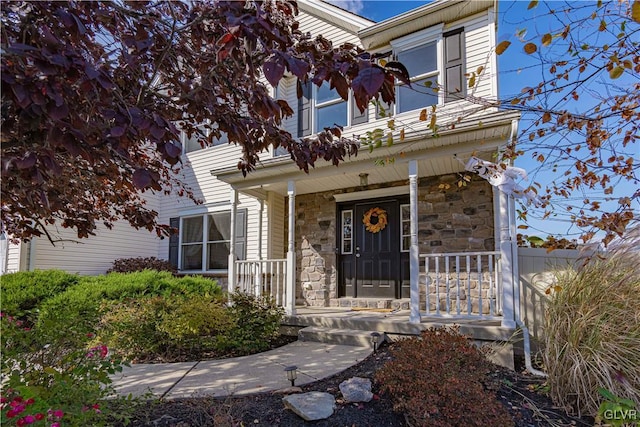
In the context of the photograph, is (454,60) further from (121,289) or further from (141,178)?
(121,289)

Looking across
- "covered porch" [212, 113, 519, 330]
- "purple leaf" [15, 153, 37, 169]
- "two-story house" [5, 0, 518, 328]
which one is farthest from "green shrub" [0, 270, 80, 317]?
"purple leaf" [15, 153, 37, 169]

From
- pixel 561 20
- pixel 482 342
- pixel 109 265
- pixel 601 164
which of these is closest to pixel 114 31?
pixel 561 20

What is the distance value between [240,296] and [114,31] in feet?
13.0

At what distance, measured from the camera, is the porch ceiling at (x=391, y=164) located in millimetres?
4730

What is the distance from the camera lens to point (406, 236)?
6656 mm

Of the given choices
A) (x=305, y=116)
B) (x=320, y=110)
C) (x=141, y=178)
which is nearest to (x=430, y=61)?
(x=320, y=110)

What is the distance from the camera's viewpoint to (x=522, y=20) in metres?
2.68

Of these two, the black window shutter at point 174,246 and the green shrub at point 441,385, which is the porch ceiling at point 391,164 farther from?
the black window shutter at point 174,246

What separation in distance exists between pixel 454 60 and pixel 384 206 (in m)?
2.80

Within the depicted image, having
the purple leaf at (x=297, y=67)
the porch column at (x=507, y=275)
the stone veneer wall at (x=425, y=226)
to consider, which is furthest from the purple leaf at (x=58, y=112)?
the stone veneer wall at (x=425, y=226)

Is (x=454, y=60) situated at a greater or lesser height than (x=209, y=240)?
greater

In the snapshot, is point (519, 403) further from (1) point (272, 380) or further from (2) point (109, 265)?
(2) point (109, 265)

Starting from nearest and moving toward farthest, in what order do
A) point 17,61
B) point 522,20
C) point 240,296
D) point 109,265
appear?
1. point 17,61
2. point 522,20
3. point 240,296
4. point 109,265

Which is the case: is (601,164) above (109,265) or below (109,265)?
above
